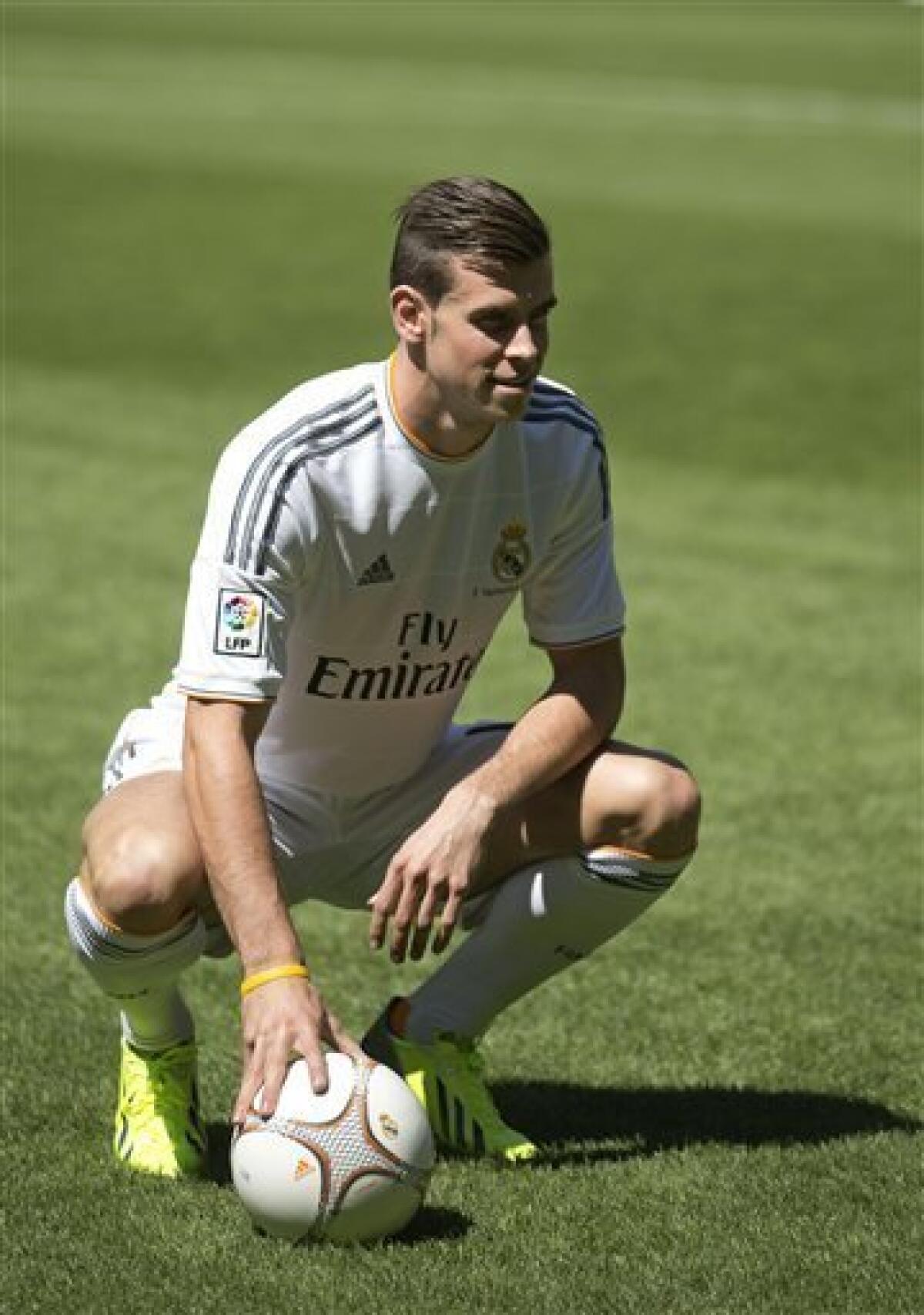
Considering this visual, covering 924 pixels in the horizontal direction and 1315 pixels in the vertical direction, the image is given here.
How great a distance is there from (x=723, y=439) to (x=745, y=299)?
3835 millimetres

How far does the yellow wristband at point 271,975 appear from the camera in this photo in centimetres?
444

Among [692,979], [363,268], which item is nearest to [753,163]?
[363,268]

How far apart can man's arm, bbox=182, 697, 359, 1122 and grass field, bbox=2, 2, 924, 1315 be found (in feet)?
1.09

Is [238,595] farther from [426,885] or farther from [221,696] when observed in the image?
[426,885]

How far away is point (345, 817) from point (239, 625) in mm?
715

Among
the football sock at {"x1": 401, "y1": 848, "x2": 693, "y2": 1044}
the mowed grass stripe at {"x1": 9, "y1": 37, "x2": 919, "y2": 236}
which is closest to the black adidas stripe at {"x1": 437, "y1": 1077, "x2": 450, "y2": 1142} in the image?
the football sock at {"x1": 401, "y1": 848, "x2": 693, "y2": 1044}

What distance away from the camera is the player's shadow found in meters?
5.13

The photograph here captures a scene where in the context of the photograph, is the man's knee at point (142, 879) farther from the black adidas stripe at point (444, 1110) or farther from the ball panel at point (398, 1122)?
the black adidas stripe at point (444, 1110)

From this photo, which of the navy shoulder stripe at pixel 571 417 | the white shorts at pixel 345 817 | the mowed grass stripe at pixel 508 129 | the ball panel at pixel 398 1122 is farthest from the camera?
the mowed grass stripe at pixel 508 129

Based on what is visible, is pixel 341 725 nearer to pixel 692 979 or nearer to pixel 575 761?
pixel 575 761

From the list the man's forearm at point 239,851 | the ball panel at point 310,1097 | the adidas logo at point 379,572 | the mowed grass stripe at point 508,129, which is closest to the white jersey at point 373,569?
the adidas logo at point 379,572

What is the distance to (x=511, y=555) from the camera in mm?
5062

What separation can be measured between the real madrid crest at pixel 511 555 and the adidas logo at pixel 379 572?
0.71ft

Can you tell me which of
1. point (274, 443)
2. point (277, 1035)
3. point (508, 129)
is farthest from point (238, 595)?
point (508, 129)
